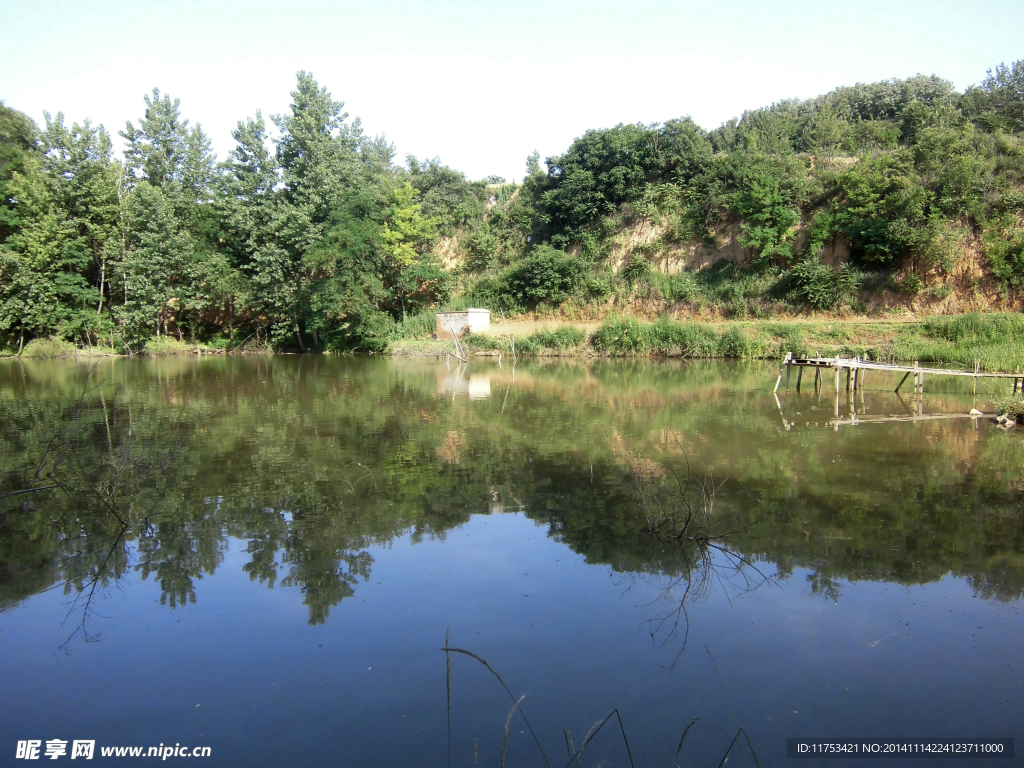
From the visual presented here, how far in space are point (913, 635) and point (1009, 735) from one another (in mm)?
1109

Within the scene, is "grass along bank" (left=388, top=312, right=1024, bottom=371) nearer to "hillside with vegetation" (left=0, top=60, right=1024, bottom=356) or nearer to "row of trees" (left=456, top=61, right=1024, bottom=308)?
"hillside with vegetation" (left=0, top=60, right=1024, bottom=356)

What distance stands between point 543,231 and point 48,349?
83.7 feet

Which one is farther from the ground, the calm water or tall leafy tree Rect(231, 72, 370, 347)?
tall leafy tree Rect(231, 72, 370, 347)

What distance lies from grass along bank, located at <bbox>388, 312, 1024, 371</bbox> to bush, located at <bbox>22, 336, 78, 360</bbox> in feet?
49.8

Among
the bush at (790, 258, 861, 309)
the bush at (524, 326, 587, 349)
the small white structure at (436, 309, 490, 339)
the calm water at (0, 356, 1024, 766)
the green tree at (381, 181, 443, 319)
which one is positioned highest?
the green tree at (381, 181, 443, 319)

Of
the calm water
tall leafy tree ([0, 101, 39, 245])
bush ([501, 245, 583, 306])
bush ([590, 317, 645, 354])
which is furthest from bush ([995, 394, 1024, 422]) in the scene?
tall leafy tree ([0, 101, 39, 245])

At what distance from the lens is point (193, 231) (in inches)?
1324

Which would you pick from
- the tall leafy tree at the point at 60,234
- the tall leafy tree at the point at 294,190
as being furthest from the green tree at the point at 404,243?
the tall leafy tree at the point at 60,234

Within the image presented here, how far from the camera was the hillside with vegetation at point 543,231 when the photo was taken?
1087 inches

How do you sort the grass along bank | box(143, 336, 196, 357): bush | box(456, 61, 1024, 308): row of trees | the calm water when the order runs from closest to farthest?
the calm water, the grass along bank, box(456, 61, 1024, 308): row of trees, box(143, 336, 196, 357): bush

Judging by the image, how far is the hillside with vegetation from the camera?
27.6 m

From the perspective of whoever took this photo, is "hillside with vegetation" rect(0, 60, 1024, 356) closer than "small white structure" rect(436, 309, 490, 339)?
Yes

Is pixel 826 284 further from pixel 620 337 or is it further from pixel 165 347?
pixel 165 347

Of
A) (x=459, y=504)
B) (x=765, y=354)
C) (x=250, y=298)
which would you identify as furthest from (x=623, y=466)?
(x=250, y=298)
